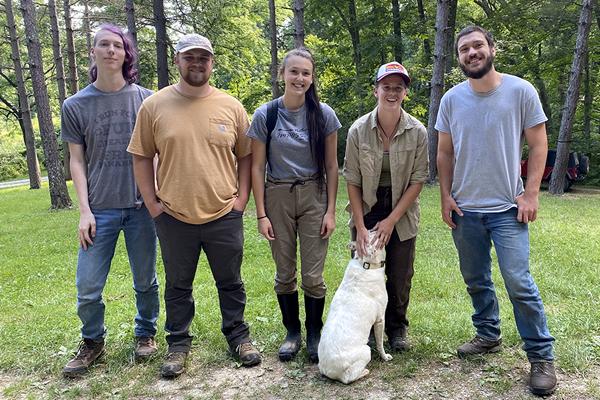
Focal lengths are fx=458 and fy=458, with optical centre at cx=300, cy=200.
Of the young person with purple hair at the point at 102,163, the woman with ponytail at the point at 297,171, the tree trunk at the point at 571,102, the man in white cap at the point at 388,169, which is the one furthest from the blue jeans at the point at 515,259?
the tree trunk at the point at 571,102

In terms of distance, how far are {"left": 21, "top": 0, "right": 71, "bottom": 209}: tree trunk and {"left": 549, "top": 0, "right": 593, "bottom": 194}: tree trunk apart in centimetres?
1371

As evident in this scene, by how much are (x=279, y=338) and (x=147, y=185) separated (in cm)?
163

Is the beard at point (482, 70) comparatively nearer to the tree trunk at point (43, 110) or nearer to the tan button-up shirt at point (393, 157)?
the tan button-up shirt at point (393, 157)

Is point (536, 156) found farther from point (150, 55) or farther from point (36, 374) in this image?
point (150, 55)

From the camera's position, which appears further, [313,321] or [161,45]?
[161,45]

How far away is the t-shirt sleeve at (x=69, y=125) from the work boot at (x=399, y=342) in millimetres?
2712

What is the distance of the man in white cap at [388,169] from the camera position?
311 cm

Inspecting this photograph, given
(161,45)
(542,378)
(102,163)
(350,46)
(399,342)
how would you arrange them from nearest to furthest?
(542,378)
(102,163)
(399,342)
(161,45)
(350,46)

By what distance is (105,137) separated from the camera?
3.19 m

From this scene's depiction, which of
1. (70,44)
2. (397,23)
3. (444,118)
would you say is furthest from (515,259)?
(70,44)

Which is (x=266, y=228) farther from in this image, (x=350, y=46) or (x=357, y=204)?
(x=350, y=46)

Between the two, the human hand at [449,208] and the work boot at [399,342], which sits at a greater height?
the human hand at [449,208]

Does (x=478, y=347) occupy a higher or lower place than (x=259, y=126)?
lower

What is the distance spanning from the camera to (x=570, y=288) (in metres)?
4.60
